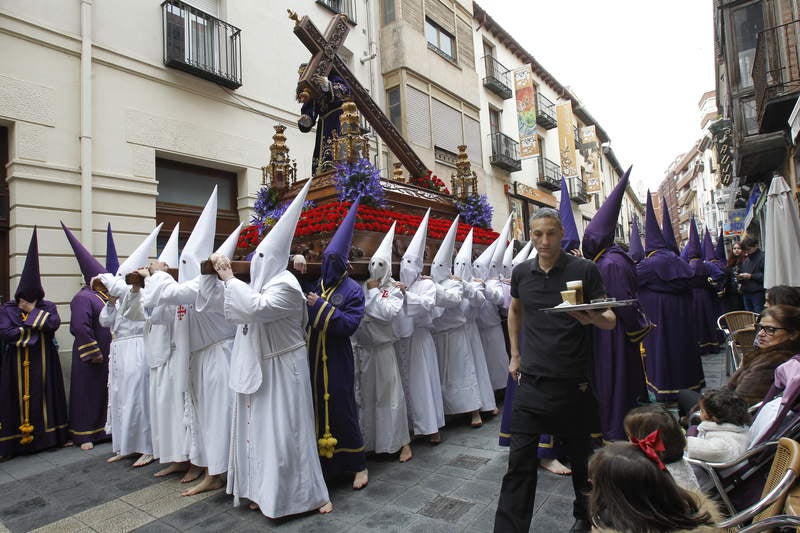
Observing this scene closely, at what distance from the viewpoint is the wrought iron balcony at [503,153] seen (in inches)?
703

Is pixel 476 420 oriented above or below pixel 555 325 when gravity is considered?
below

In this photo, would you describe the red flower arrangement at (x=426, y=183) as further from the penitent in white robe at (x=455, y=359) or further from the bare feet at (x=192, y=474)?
the bare feet at (x=192, y=474)

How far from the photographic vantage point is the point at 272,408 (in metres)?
3.49

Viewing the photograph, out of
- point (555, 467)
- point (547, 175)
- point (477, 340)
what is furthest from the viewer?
point (547, 175)

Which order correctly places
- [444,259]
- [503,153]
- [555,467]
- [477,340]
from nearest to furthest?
[555,467]
[444,259]
[477,340]
[503,153]

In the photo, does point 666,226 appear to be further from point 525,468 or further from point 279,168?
point 279,168

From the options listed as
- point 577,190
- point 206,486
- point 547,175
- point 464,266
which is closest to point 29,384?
point 206,486

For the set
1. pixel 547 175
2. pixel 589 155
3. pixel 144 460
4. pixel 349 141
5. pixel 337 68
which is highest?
pixel 589 155

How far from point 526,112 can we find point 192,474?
17.6 metres

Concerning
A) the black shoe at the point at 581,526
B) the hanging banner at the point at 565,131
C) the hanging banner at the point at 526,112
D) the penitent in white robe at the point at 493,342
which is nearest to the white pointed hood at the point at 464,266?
the penitent in white robe at the point at 493,342

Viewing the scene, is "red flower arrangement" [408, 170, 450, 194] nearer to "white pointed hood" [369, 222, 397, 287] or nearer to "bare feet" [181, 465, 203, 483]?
"white pointed hood" [369, 222, 397, 287]

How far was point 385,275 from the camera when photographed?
4.71m

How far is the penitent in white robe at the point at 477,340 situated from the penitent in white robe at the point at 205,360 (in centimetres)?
272

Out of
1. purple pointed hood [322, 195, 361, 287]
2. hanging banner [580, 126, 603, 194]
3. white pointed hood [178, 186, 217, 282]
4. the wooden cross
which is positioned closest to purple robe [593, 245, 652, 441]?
purple pointed hood [322, 195, 361, 287]
